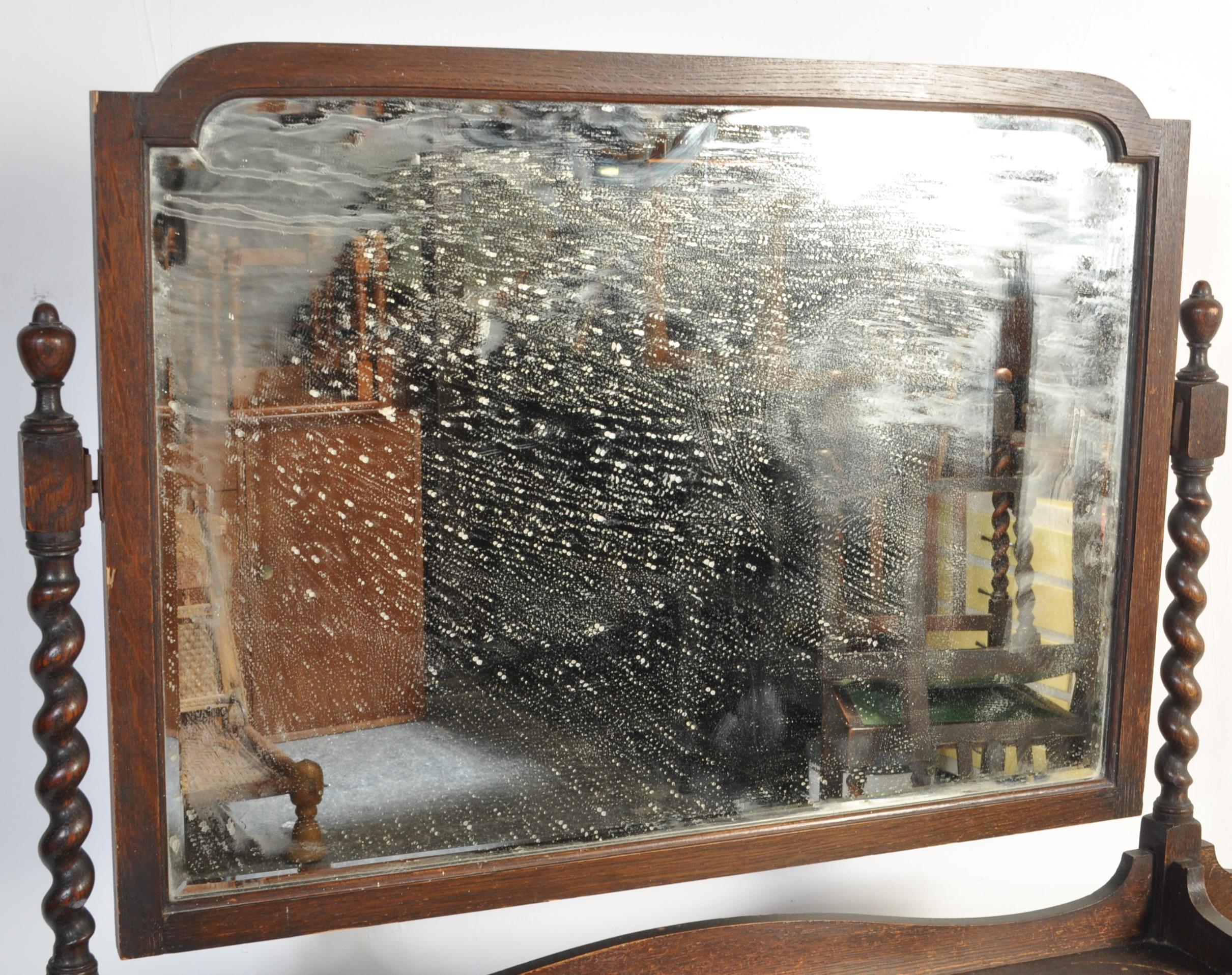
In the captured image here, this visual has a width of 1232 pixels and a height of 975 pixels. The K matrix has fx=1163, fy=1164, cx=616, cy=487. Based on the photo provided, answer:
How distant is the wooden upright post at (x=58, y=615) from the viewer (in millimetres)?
715

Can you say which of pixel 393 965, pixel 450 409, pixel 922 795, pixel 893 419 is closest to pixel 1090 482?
pixel 893 419

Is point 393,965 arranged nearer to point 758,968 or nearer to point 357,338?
point 758,968

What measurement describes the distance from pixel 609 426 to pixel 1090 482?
15.8 inches

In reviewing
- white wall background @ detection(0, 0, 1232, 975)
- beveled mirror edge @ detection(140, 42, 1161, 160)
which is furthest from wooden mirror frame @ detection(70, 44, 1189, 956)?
white wall background @ detection(0, 0, 1232, 975)

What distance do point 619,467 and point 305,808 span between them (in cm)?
31

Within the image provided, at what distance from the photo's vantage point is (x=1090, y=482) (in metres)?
0.93

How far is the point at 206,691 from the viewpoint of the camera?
0.76 metres

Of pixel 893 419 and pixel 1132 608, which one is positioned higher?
pixel 893 419

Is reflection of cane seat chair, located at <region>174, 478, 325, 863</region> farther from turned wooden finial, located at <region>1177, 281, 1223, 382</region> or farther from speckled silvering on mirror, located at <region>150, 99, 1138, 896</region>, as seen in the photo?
turned wooden finial, located at <region>1177, 281, 1223, 382</region>

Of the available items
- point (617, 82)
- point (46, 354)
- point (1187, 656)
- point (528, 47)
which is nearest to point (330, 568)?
point (46, 354)

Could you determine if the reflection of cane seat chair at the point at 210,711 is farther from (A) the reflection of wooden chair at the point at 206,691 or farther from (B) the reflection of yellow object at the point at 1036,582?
(B) the reflection of yellow object at the point at 1036,582

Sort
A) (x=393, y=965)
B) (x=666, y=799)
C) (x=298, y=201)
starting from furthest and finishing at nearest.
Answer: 1. (x=393, y=965)
2. (x=666, y=799)
3. (x=298, y=201)

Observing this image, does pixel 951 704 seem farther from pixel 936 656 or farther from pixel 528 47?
pixel 528 47

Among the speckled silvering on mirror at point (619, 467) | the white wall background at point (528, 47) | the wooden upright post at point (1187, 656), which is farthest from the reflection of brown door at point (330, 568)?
the wooden upright post at point (1187, 656)
